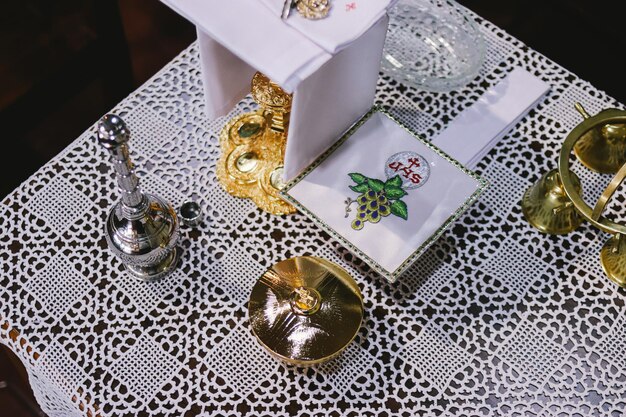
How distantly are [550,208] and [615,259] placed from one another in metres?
0.10

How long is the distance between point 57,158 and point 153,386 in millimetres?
348

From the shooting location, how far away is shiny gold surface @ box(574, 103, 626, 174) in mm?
977

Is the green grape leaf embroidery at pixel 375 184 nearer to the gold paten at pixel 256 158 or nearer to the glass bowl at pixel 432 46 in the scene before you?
the gold paten at pixel 256 158

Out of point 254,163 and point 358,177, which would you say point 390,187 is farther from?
point 254,163

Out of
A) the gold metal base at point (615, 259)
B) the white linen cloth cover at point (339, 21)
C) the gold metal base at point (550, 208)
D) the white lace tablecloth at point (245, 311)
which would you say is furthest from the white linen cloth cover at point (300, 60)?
the gold metal base at point (615, 259)

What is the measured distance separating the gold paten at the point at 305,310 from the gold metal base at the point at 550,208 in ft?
0.87

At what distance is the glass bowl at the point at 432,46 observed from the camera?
41.9 inches

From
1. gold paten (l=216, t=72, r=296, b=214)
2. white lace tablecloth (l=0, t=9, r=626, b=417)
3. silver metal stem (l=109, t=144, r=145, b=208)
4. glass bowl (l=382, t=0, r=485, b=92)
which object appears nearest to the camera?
silver metal stem (l=109, t=144, r=145, b=208)

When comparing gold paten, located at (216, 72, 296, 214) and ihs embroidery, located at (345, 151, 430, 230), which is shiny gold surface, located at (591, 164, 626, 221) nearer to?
ihs embroidery, located at (345, 151, 430, 230)

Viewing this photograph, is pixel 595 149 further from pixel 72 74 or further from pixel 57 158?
pixel 72 74

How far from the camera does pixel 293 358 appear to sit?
82cm

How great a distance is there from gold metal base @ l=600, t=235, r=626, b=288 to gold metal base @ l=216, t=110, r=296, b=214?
15.9 inches

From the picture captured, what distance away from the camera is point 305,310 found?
33.3 inches

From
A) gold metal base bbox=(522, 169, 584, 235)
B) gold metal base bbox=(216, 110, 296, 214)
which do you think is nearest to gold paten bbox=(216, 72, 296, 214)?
gold metal base bbox=(216, 110, 296, 214)
